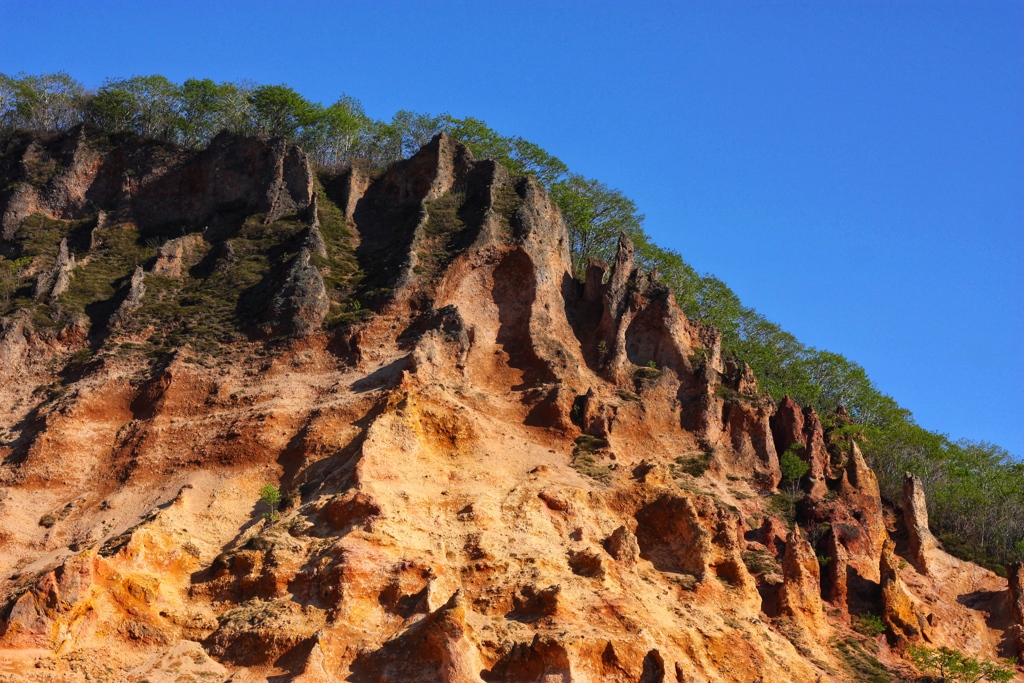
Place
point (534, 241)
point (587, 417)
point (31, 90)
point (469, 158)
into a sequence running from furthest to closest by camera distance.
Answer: point (31, 90), point (469, 158), point (534, 241), point (587, 417)

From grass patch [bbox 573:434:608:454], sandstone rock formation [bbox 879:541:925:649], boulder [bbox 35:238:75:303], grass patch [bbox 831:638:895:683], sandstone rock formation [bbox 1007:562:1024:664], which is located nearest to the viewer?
grass patch [bbox 831:638:895:683]

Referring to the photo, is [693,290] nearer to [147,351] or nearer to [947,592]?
[947,592]

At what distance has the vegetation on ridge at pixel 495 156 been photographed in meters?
70.0

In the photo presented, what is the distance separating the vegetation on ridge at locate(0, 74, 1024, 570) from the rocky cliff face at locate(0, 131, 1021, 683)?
6.50m

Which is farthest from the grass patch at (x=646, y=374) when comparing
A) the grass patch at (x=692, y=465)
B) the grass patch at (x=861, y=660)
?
the grass patch at (x=861, y=660)

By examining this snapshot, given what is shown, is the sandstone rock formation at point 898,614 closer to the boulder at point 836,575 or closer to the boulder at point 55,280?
the boulder at point 836,575

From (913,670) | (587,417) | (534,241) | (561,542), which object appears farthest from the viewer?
(534,241)

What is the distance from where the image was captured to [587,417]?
5084cm

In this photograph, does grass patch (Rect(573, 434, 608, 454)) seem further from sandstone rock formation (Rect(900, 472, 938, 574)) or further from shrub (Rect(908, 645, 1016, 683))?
sandstone rock formation (Rect(900, 472, 938, 574))

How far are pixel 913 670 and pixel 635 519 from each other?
12233 mm

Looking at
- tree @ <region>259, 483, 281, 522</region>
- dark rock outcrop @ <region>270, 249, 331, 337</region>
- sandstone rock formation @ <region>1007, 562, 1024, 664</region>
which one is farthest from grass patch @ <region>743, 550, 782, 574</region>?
dark rock outcrop @ <region>270, 249, 331, 337</region>

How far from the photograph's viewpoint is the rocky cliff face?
36.3m

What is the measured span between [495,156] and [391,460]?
35.9 m


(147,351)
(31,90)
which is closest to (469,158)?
(147,351)
